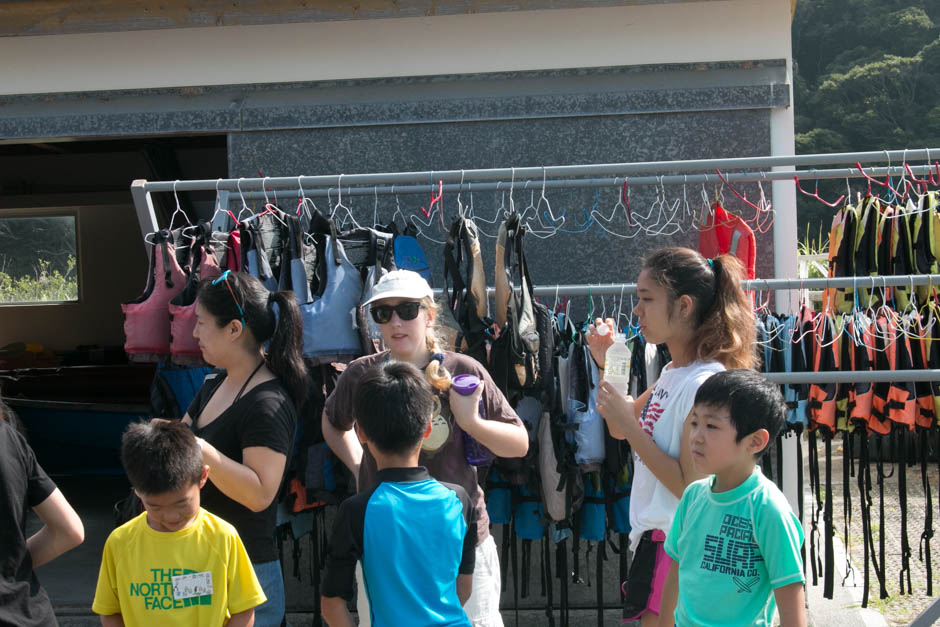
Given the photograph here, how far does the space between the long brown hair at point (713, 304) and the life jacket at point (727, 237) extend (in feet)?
6.32

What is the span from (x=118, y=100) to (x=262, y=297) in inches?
128

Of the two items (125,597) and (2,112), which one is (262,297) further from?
(2,112)

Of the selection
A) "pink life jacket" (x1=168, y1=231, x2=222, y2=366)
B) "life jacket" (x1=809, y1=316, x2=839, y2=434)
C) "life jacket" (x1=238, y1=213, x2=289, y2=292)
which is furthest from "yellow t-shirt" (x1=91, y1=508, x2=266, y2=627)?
"life jacket" (x1=809, y1=316, x2=839, y2=434)

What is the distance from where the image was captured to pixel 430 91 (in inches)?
213

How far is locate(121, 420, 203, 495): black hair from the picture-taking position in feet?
7.98

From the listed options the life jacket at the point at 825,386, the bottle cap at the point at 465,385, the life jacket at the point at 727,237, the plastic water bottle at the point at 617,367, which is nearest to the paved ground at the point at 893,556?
the life jacket at the point at 825,386

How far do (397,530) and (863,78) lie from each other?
33.8 metres

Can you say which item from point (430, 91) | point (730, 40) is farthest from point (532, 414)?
point (730, 40)

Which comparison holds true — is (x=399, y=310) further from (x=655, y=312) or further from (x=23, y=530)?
(x=23, y=530)

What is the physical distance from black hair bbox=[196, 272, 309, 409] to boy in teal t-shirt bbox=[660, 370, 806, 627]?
1.39m

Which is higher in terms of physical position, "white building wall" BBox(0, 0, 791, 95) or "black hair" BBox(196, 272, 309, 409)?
"white building wall" BBox(0, 0, 791, 95)

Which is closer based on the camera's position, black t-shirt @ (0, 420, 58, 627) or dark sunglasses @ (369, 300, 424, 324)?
black t-shirt @ (0, 420, 58, 627)

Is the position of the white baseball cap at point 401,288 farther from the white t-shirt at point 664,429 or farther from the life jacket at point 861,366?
the life jacket at point 861,366

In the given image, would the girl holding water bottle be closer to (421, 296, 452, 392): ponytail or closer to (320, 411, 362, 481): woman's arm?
(421, 296, 452, 392): ponytail
